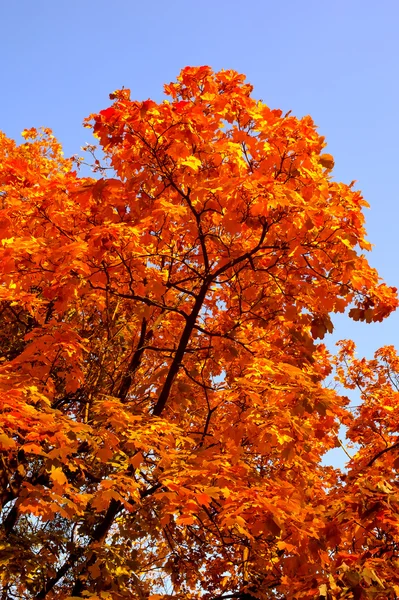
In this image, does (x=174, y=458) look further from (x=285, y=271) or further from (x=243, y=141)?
(x=243, y=141)

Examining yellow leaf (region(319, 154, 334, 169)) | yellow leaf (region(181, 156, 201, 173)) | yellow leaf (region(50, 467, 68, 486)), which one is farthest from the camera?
yellow leaf (region(319, 154, 334, 169))

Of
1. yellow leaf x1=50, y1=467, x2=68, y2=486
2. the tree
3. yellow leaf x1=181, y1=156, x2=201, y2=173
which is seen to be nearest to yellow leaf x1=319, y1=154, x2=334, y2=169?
the tree

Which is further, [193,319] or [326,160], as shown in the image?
[193,319]

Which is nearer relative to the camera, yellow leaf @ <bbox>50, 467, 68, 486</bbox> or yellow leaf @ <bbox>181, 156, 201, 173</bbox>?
yellow leaf @ <bbox>50, 467, 68, 486</bbox>

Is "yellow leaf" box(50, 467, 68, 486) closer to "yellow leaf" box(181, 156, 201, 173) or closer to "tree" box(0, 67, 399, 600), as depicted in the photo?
"tree" box(0, 67, 399, 600)

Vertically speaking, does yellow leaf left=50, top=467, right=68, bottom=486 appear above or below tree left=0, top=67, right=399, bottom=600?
below

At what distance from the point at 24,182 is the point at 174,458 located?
3518mm

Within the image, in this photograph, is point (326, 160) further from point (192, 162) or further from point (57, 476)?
point (57, 476)

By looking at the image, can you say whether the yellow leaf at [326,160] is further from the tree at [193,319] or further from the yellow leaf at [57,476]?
the yellow leaf at [57,476]

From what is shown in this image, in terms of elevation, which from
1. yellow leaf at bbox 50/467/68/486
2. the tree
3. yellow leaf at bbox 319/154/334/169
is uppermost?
yellow leaf at bbox 319/154/334/169

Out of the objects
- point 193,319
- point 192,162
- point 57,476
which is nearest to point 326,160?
point 192,162

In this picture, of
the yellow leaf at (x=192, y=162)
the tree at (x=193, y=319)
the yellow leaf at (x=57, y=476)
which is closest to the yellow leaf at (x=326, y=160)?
the tree at (x=193, y=319)

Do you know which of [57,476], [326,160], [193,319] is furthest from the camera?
[193,319]

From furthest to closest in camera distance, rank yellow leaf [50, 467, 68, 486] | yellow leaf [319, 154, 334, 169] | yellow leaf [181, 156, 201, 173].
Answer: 1. yellow leaf [319, 154, 334, 169]
2. yellow leaf [181, 156, 201, 173]
3. yellow leaf [50, 467, 68, 486]
